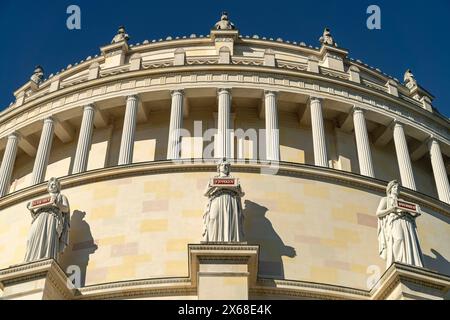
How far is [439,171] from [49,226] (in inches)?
611

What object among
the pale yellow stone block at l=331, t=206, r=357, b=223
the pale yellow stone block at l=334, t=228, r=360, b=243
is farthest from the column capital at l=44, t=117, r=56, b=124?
the pale yellow stone block at l=334, t=228, r=360, b=243

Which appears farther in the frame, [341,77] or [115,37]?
[115,37]

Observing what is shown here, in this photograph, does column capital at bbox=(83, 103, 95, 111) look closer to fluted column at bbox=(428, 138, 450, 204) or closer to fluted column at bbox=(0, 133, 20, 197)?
fluted column at bbox=(0, 133, 20, 197)

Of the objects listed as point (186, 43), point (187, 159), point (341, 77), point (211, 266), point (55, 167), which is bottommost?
point (211, 266)

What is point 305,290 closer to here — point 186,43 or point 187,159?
point 187,159

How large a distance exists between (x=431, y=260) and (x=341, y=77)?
29.9ft

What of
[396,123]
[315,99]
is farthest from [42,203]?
[396,123]

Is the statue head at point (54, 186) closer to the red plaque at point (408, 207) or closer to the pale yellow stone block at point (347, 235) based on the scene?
the pale yellow stone block at point (347, 235)

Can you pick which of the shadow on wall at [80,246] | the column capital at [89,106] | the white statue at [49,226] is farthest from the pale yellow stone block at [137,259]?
the column capital at [89,106]

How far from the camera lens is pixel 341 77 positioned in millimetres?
31703

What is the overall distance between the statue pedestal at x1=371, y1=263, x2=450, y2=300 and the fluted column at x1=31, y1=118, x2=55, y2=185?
13687 mm

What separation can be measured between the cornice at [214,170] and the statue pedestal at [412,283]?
19.1 feet

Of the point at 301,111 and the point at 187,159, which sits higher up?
the point at 301,111

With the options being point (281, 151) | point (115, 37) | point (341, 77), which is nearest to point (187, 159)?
point (281, 151)
